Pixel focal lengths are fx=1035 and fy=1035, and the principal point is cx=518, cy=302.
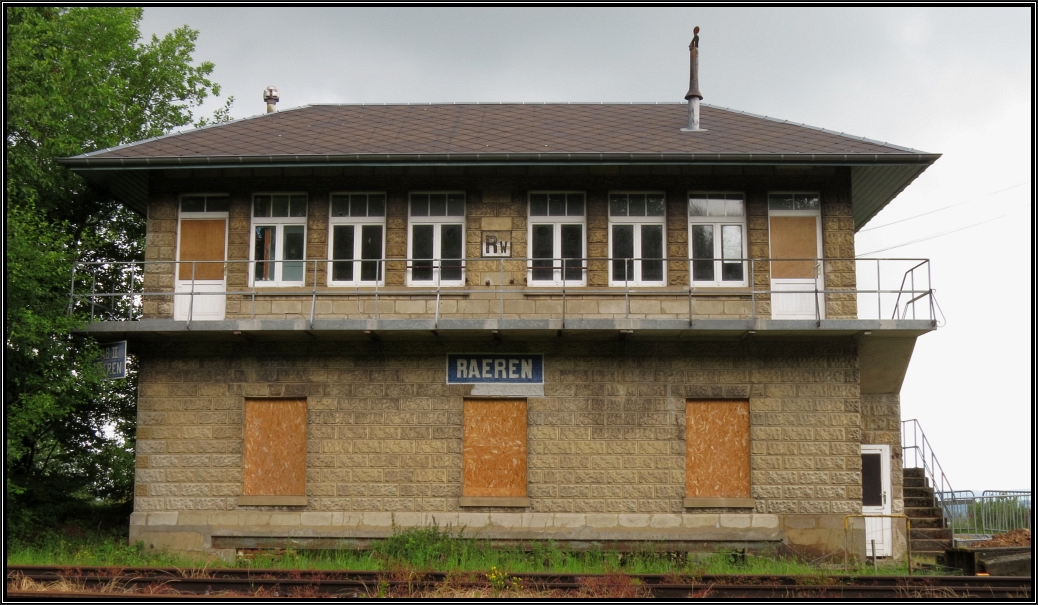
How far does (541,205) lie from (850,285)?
5128mm

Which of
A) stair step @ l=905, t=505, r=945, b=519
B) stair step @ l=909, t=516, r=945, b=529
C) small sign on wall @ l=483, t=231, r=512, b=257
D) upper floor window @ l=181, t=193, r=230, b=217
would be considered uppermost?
upper floor window @ l=181, t=193, r=230, b=217

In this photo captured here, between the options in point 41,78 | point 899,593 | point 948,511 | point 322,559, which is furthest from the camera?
point 41,78

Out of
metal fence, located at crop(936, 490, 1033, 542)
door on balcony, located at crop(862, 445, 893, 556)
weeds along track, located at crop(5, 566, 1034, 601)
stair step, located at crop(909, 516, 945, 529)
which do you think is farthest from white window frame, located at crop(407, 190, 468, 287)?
metal fence, located at crop(936, 490, 1033, 542)

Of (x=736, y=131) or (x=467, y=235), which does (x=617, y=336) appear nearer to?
(x=467, y=235)

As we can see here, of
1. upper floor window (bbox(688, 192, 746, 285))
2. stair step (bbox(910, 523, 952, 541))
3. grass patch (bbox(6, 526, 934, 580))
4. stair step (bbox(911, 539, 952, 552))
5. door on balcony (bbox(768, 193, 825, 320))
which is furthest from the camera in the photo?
stair step (bbox(910, 523, 952, 541))

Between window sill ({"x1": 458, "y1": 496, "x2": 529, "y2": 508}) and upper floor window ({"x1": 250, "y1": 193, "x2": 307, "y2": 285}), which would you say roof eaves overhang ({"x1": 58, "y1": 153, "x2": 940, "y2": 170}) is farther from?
window sill ({"x1": 458, "y1": 496, "x2": 529, "y2": 508})

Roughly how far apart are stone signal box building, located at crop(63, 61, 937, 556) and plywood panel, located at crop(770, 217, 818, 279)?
0.04 metres

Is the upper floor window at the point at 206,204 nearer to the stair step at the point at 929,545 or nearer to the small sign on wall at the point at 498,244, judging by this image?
the small sign on wall at the point at 498,244

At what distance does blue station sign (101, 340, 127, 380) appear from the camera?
16.2m

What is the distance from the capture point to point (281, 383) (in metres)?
16.6

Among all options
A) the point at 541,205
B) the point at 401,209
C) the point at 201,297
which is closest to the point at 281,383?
the point at 201,297

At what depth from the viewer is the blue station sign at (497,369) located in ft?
54.2

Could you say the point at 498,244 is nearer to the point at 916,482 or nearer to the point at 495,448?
the point at 495,448

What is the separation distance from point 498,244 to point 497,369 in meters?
2.04
